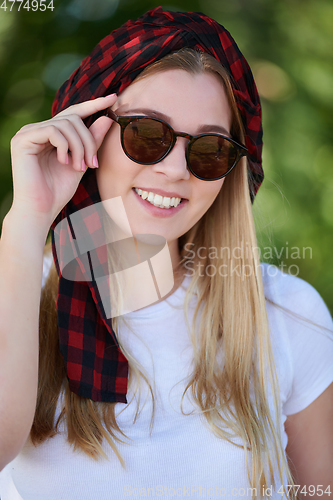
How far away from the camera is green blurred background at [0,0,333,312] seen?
2.38 m

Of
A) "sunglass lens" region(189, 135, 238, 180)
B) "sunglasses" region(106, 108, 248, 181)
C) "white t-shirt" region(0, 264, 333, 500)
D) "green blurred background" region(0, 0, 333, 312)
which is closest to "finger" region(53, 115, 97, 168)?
"sunglasses" region(106, 108, 248, 181)

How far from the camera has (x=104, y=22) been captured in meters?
2.42

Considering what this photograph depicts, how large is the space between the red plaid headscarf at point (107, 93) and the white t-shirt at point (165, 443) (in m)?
0.12

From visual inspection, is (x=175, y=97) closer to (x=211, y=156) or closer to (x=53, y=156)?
(x=211, y=156)

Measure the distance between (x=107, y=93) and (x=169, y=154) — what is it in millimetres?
335

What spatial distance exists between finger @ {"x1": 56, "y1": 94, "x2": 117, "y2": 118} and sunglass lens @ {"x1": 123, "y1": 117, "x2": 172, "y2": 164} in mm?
124

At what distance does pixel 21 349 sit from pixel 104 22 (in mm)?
2073

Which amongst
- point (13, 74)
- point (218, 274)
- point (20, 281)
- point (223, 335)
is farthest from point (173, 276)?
point (13, 74)

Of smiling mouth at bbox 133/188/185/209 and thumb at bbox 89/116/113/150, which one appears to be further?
smiling mouth at bbox 133/188/185/209

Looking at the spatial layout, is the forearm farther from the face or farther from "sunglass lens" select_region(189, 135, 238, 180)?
"sunglass lens" select_region(189, 135, 238, 180)

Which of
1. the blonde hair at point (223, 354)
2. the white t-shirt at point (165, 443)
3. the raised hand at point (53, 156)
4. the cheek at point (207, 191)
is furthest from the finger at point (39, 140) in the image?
the white t-shirt at point (165, 443)

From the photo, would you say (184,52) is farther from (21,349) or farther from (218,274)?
(21,349)

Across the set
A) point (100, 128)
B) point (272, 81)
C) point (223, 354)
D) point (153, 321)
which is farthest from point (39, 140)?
point (272, 81)

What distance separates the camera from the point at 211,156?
5.08 ft
